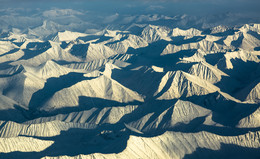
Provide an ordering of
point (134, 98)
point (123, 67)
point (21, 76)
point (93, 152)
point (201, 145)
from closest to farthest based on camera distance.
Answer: point (93, 152) → point (201, 145) → point (134, 98) → point (21, 76) → point (123, 67)

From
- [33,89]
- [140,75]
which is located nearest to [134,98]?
[140,75]

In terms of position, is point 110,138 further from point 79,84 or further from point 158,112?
point 79,84

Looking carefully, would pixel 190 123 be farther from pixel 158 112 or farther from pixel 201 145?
pixel 201 145

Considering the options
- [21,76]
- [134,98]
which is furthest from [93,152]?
[21,76]

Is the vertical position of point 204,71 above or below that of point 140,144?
below

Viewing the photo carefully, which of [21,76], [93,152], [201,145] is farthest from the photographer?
[21,76]

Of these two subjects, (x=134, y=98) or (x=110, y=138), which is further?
(x=134, y=98)

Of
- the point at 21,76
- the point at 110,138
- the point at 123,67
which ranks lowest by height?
the point at 123,67

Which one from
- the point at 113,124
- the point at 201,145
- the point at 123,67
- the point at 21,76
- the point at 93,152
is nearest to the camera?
the point at 93,152

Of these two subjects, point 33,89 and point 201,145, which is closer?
point 201,145
